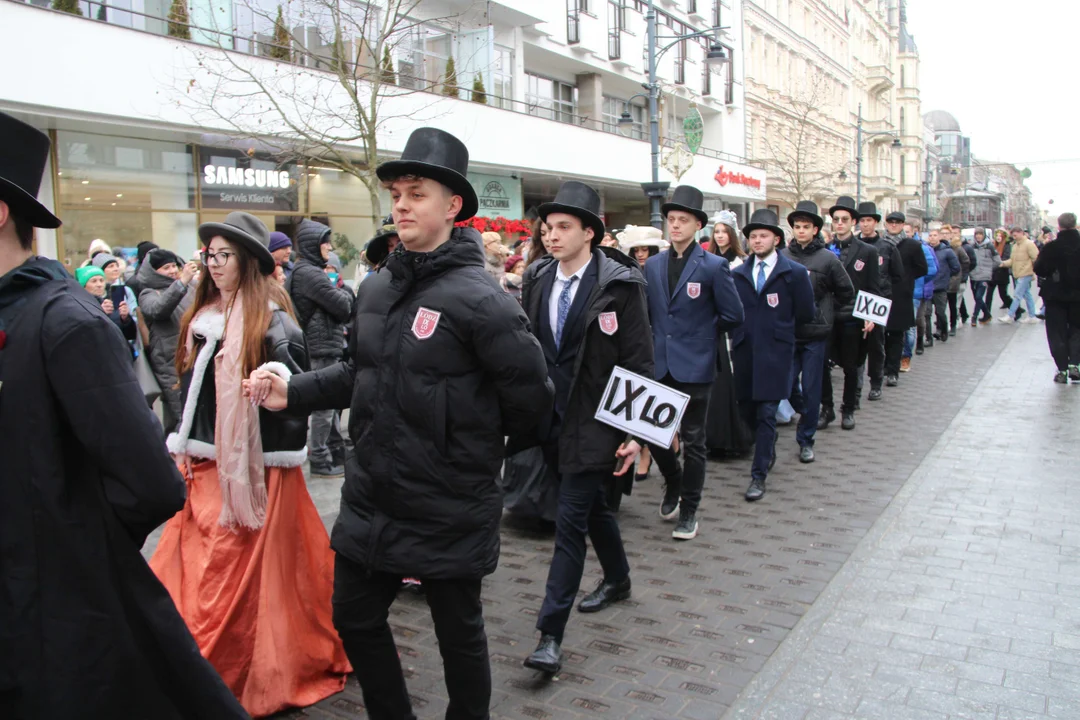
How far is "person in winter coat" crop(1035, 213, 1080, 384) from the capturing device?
11.2 metres

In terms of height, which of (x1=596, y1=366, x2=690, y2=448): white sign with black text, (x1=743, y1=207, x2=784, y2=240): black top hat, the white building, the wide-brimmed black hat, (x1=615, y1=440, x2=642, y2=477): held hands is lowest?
(x1=615, y1=440, x2=642, y2=477): held hands

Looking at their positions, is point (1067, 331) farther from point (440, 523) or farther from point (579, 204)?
point (440, 523)

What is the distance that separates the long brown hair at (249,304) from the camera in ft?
12.3

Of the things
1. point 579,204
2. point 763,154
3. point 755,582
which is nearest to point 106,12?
point 579,204

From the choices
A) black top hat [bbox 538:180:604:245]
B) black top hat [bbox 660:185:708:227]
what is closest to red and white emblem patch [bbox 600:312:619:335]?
black top hat [bbox 538:180:604:245]

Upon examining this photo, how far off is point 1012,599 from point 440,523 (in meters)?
3.35

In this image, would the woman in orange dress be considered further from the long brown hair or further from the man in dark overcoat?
the man in dark overcoat

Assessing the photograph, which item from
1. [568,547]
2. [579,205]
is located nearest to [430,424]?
[568,547]

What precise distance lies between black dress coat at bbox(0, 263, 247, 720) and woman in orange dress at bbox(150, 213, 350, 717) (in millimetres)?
1377

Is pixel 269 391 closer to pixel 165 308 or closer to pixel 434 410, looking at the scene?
pixel 434 410

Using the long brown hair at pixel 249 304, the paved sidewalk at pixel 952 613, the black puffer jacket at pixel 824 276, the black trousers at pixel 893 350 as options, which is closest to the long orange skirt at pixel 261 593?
the long brown hair at pixel 249 304

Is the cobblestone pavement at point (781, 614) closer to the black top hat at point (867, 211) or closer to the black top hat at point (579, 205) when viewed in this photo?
the black top hat at point (579, 205)

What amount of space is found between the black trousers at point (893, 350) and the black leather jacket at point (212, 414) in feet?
32.5

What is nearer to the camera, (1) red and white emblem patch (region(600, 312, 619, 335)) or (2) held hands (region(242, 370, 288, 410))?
(2) held hands (region(242, 370, 288, 410))
